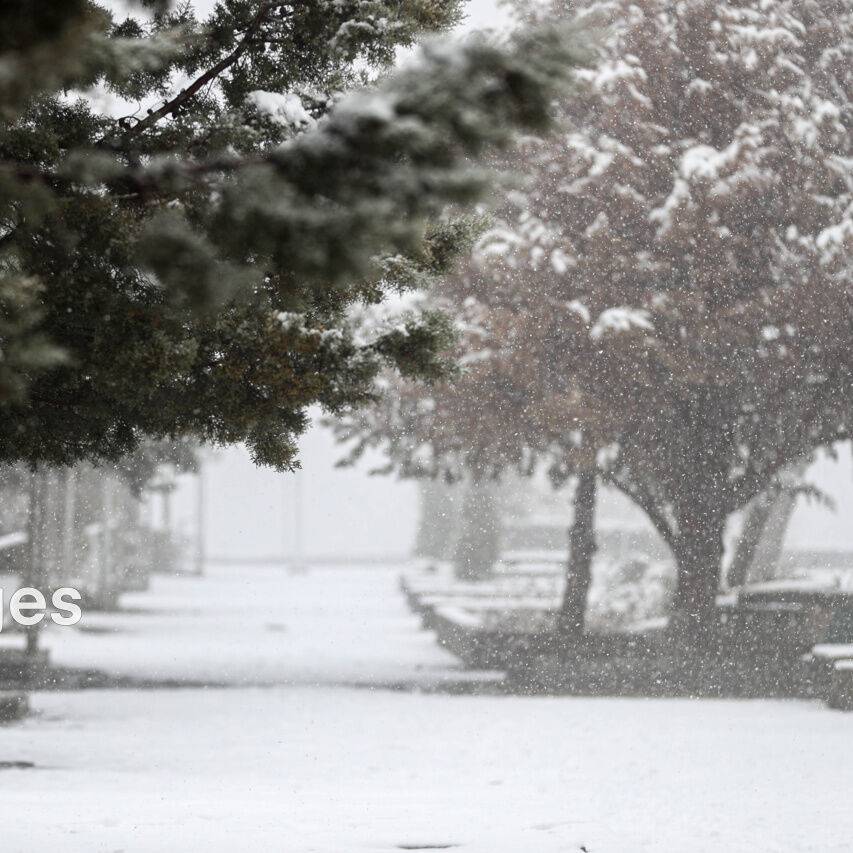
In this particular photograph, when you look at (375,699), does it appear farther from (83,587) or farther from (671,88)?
(83,587)

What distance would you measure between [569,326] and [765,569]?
1655 centimetres

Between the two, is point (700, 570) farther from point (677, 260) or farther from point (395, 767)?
point (395, 767)

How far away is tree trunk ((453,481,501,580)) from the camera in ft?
116

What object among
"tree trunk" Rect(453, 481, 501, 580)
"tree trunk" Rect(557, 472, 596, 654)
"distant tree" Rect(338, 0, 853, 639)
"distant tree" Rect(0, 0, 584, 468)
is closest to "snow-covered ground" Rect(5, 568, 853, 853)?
"tree trunk" Rect(557, 472, 596, 654)

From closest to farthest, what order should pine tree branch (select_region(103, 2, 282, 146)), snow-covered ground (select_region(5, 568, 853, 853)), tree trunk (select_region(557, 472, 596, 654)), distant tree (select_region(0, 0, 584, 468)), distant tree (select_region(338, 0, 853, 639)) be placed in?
distant tree (select_region(0, 0, 584, 468)) < pine tree branch (select_region(103, 2, 282, 146)) < snow-covered ground (select_region(5, 568, 853, 853)) < distant tree (select_region(338, 0, 853, 639)) < tree trunk (select_region(557, 472, 596, 654))

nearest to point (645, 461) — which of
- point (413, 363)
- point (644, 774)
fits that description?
point (644, 774)

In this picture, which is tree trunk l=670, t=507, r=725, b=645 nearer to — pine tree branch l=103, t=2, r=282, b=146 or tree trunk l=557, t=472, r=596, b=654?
tree trunk l=557, t=472, r=596, b=654

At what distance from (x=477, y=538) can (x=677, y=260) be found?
20071 mm

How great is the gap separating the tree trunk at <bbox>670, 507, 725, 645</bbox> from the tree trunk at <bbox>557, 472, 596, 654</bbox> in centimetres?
137

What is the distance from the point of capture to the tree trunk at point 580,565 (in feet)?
63.7

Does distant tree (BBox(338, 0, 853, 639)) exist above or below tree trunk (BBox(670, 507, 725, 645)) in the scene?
above

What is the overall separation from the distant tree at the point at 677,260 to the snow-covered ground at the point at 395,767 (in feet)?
10.9

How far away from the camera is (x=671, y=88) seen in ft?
56.6

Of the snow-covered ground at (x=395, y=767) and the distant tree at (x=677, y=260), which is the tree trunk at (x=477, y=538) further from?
the distant tree at (x=677, y=260)
